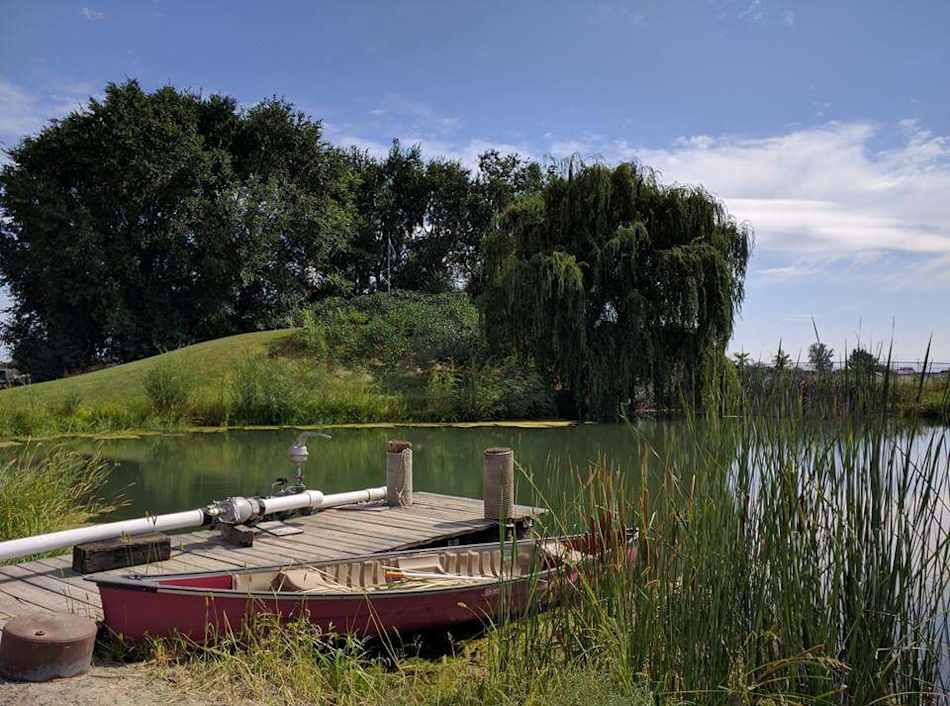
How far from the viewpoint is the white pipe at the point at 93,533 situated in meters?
5.38

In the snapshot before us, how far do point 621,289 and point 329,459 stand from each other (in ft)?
29.5

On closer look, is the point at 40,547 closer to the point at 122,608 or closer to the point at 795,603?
the point at 122,608

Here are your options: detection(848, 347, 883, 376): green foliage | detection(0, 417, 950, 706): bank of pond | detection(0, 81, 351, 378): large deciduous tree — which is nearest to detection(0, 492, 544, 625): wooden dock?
detection(0, 417, 950, 706): bank of pond

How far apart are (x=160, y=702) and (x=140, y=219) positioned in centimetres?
2788

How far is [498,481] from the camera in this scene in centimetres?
719

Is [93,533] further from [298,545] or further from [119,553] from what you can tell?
[298,545]

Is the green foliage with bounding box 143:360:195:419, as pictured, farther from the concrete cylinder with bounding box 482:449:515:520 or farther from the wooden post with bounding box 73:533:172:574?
the wooden post with bounding box 73:533:172:574

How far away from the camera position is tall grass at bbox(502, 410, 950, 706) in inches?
124

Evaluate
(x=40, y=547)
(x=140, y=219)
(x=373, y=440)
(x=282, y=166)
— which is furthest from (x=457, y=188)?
(x=40, y=547)

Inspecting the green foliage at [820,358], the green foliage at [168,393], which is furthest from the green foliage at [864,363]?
the green foliage at [168,393]

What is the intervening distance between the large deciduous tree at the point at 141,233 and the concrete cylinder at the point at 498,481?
Result: 22854 millimetres

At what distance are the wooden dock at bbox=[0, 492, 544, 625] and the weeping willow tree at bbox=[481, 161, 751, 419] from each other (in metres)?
11.1

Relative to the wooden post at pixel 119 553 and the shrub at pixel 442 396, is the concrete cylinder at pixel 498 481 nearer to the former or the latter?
the wooden post at pixel 119 553

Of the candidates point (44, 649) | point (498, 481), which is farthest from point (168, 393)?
point (44, 649)
